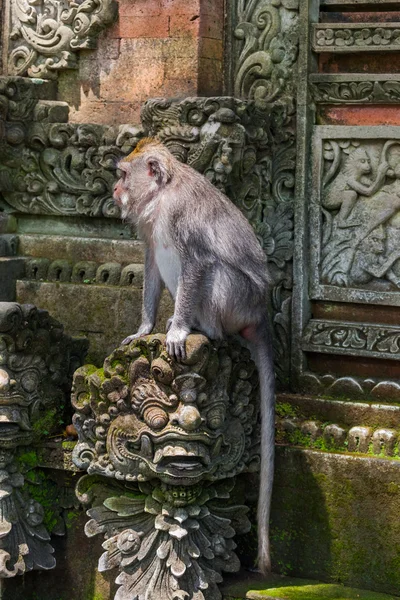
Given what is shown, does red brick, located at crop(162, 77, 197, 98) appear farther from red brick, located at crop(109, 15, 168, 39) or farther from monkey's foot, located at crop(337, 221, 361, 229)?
monkey's foot, located at crop(337, 221, 361, 229)

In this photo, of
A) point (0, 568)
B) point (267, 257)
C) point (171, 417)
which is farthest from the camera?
point (267, 257)

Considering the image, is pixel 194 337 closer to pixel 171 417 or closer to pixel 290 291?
pixel 171 417

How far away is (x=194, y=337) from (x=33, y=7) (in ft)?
10.5

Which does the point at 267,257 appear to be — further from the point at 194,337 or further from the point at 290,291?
the point at 194,337

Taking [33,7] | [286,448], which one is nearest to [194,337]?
[286,448]

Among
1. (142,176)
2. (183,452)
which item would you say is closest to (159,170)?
(142,176)

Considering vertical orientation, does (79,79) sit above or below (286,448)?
above

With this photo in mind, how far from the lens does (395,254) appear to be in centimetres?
923

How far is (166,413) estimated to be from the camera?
8.21 meters

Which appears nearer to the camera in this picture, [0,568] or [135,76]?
[0,568]

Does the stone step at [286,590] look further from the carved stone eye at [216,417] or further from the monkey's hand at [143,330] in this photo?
the monkey's hand at [143,330]

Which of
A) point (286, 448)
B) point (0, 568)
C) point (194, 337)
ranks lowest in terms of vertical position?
point (0, 568)

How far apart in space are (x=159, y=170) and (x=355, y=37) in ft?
→ 5.71

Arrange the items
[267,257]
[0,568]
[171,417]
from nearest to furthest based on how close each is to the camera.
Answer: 1. [171,417]
2. [0,568]
3. [267,257]
